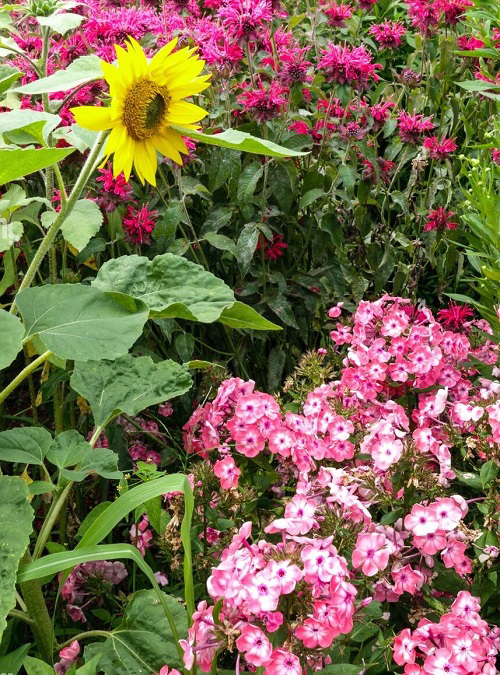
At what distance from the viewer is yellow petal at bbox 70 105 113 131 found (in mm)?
1195

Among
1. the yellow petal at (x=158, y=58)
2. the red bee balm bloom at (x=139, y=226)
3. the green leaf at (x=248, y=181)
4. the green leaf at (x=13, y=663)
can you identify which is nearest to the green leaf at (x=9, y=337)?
the yellow petal at (x=158, y=58)

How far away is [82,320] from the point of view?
1.33 meters

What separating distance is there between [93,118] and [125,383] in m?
0.62

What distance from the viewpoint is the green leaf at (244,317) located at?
1.49 meters

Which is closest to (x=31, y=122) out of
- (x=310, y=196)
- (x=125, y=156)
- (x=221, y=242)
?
(x=125, y=156)

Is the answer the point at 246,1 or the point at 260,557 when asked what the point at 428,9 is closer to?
the point at 246,1

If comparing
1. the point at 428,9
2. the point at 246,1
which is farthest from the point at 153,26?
the point at 428,9

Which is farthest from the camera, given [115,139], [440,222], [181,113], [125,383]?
[440,222]

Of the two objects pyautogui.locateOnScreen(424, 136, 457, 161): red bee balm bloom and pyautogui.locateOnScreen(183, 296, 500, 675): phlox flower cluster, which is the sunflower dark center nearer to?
pyautogui.locateOnScreen(183, 296, 500, 675): phlox flower cluster

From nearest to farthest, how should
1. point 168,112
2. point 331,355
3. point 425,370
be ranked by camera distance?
point 168,112, point 425,370, point 331,355

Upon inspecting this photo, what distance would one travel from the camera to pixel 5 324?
123 centimetres

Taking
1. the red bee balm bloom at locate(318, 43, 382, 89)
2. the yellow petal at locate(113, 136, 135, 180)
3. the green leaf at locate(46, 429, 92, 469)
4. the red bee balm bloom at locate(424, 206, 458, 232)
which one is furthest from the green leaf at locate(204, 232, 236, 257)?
the yellow petal at locate(113, 136, 135, 180)

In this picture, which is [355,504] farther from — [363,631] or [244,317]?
[244,317]

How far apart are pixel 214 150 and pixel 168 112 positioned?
3.32 ft
